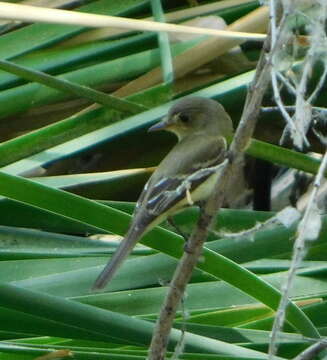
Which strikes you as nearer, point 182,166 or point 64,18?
point 64,18

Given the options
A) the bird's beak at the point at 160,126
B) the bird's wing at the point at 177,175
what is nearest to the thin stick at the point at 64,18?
the bird's wing at the point at 177,175

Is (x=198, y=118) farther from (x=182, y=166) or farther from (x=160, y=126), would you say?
(x=182, y=166)

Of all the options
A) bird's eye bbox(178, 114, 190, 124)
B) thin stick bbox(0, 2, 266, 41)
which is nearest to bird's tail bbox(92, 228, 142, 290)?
thin stick bbox(0, 2, 266, 41)

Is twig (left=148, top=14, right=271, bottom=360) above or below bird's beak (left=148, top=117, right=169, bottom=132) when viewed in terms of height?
below

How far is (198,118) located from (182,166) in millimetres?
283

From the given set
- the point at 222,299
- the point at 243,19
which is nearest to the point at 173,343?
the point at 222,299

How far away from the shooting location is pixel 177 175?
2.81m

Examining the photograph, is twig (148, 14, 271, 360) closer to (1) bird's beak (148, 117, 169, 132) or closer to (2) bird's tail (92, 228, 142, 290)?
(2) bird's tail (92, 228, 142, 290)

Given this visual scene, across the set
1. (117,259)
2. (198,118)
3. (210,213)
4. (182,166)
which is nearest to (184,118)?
(198,118)

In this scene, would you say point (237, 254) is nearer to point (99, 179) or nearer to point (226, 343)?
point (226, 343)

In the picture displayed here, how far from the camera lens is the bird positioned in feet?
7.83

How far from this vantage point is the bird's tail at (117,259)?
2.33 m

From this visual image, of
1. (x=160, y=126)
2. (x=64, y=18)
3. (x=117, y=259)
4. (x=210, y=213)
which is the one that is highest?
(x=160, y=126)

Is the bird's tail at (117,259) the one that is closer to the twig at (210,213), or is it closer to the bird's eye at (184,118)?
the twig at (210,213)
